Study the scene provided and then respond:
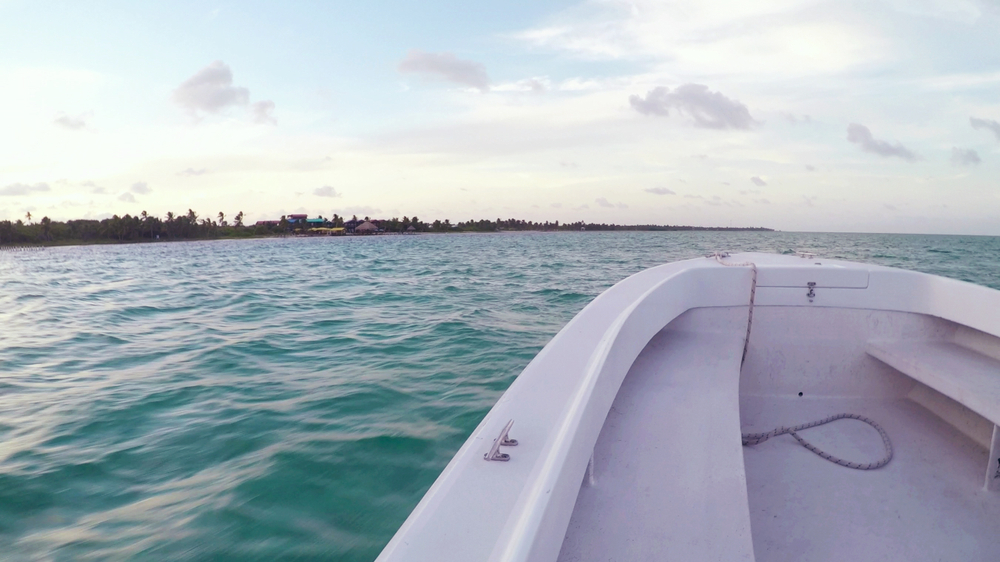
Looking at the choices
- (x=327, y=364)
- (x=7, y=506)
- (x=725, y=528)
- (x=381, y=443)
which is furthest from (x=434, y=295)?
(x=725, y=528)

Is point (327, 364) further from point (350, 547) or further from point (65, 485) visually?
point (350, 547)

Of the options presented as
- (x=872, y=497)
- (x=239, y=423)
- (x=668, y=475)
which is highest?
(x=668, y=475)

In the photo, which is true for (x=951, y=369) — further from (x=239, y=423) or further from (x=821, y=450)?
(x=239, y=423)

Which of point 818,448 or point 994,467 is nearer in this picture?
point 994,467

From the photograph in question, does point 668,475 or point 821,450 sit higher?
point 668,475

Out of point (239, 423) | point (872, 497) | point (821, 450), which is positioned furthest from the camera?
point (239, 423)

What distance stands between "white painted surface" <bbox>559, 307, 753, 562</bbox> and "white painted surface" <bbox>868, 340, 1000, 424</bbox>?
71cm

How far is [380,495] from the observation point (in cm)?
206

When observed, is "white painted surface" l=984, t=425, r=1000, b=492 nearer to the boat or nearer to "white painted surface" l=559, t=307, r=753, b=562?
the boat

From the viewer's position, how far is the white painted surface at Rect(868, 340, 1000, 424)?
5.46 ft

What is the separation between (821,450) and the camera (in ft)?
6.16

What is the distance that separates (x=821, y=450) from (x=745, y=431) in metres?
0.25

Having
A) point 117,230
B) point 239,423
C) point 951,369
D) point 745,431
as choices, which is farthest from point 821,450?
point 117,230

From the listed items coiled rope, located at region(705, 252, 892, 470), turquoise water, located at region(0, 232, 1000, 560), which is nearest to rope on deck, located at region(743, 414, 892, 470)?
coiled rope, located at region(705, 252, 892, 470)
